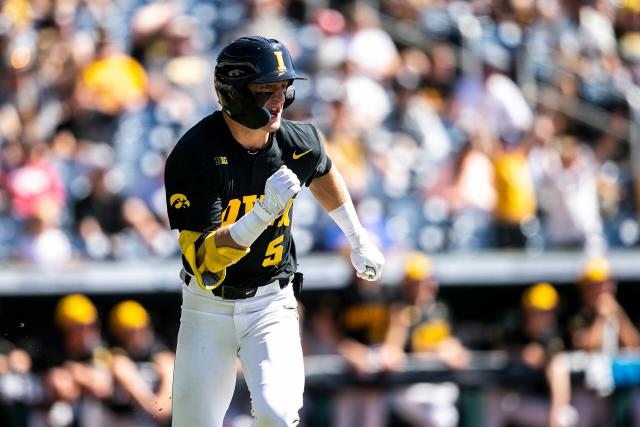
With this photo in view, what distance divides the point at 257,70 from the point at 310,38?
6504 mm

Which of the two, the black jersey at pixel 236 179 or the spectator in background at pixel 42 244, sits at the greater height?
the black jersey at pixel 236 179

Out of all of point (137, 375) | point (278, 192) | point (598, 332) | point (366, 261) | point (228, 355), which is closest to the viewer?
point (278, 192)

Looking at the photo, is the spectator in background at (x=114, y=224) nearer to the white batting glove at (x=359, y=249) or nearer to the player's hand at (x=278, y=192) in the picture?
the white batting glove at (x=359, y=249)

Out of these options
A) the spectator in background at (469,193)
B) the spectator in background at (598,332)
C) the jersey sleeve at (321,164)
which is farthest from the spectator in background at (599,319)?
the jersey sleeve at (321,164)

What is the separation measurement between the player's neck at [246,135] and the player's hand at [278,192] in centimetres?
47

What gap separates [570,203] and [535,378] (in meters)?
1.98

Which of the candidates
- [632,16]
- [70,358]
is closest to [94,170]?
[70,358]

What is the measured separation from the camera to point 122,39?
1184 centimetres

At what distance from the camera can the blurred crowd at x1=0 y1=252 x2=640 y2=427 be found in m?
8.93

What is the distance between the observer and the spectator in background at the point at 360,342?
30.2 feet

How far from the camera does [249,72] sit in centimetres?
557

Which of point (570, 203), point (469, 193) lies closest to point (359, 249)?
point (469, 193)

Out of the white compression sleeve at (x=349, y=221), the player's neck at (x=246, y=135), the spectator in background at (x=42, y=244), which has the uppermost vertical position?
the player's neck at (x=246, y=135)

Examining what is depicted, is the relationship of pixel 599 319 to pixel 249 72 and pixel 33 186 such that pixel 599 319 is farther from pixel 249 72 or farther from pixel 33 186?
pixel 249 72
